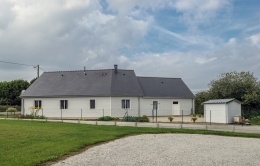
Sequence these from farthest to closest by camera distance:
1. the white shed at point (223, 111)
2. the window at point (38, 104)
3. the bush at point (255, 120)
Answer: the window at point (38, 104), the bush at point (255, 120), the white shed at point (223, 111)

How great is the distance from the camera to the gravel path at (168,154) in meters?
10.8

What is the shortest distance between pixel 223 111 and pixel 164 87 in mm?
16413

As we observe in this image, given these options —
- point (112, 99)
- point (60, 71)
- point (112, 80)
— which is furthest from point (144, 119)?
point (60, 71)

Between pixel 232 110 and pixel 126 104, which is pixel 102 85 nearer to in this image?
pixel 126 104

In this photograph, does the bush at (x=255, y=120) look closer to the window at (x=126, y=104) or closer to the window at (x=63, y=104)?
the window at (x=126, y=104)

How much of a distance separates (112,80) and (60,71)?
8314mm

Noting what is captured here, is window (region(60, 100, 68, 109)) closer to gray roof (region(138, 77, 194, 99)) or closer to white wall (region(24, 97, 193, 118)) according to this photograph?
white wall (region(24, 97, 193, 118))

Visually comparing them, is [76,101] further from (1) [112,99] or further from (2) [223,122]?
(2) [223,122]

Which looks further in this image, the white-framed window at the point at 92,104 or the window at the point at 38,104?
the window at the point at 38,104

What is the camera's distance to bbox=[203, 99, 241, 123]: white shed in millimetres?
29594

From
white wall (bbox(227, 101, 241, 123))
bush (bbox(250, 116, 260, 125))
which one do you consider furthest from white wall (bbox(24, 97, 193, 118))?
white wall (bbox(227, 101, 241, 123))

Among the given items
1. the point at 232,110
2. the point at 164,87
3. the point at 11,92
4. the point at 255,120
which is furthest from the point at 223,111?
the point at 11,92

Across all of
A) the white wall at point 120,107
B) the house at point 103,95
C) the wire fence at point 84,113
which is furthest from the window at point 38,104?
the white wall at point 120,107

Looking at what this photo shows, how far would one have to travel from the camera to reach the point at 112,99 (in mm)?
39500
